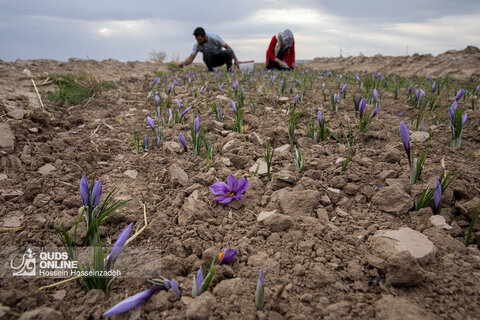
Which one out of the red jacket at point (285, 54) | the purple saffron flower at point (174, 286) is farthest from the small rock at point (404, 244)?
the red jacket at point (285, 54)

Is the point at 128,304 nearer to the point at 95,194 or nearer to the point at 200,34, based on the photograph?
the point at 95,194

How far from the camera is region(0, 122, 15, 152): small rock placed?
93.3 inches

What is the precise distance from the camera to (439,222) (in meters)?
1.38

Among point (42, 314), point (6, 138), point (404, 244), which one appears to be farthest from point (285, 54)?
point (42, 314)

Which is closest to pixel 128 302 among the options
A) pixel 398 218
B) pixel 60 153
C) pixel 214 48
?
pixel 398 218

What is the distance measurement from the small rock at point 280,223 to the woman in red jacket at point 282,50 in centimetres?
886

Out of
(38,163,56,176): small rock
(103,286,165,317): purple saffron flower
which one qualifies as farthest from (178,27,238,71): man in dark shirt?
(103,286,165,317): purple saffron flower

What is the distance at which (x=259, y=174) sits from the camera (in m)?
1.94

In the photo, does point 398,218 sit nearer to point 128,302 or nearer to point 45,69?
point 128,302

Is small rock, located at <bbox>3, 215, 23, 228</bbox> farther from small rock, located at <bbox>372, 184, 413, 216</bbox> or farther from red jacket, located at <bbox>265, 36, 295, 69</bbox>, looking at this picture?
red jacket, located at <bbox>265, 36, 295, 69</bbox>

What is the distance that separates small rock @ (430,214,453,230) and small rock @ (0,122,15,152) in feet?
10.2

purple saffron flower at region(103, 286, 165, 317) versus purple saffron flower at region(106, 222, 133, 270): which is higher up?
purple saffron flower at region(106, 222, 133, 270)

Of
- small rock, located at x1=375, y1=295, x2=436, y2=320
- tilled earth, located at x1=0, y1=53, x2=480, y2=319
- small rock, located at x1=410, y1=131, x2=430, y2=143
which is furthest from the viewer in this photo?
small rock, located at x1=410, y1=131, x2=430, y2=143

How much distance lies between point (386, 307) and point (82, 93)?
4.75m
